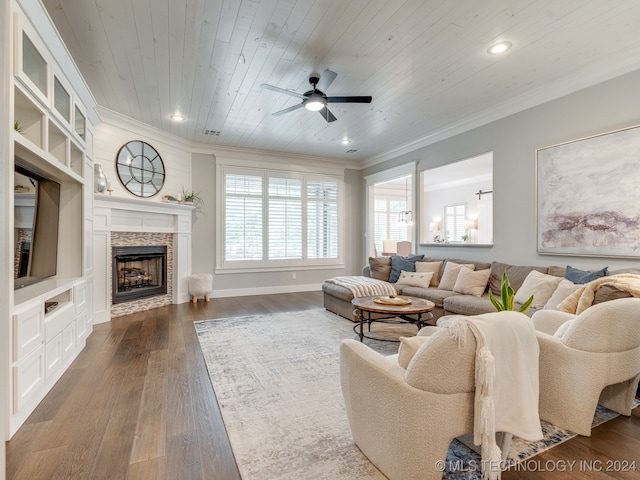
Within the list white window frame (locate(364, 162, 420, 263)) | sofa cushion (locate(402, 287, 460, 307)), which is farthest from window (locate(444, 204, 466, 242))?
sofa cushion (locate(402, 287, 460, 307))

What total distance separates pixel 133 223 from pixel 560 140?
5928mm

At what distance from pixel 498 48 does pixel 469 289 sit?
273 centimetres

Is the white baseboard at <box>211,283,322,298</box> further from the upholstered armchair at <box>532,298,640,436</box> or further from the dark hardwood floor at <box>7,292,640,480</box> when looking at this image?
the upholstered armchair at <box>532,298,640,436</box>

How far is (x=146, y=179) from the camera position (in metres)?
5.46

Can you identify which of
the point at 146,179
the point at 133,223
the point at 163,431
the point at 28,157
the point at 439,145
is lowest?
the point at 163,431

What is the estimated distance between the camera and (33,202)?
282cm

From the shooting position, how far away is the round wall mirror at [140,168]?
201 inches

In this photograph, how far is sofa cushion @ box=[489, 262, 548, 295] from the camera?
13.2 feet

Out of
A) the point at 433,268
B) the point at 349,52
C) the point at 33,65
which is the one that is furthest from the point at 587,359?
the point at 33,65

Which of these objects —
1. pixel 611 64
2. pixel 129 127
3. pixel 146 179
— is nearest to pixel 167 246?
pixel 146 179

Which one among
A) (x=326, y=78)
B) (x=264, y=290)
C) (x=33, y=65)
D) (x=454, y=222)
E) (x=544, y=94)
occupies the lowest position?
(x=264, y=290)

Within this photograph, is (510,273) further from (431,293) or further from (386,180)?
(386,180)

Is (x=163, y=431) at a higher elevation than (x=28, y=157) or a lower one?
lower

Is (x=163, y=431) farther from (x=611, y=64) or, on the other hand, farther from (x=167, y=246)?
(x=611, y=64)
